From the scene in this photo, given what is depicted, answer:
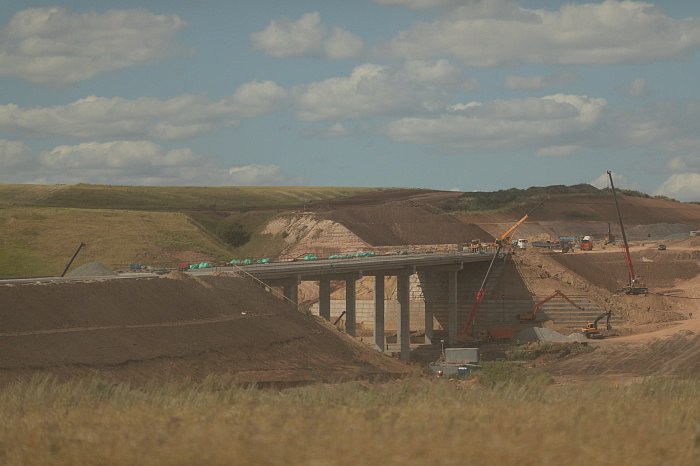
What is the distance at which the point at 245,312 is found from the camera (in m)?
64.4

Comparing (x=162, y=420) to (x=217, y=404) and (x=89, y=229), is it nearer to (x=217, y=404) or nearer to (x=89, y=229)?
(x=217, y=404)

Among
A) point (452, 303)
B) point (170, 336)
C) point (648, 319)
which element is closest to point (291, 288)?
point (170, 336)

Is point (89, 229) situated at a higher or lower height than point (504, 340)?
higher

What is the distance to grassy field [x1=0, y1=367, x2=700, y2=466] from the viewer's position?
15.6 m

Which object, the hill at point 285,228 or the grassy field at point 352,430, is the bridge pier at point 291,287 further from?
the grassy field at point 352,430

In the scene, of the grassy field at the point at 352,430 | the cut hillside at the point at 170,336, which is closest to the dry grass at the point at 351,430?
the grassy field at the point at 352,430

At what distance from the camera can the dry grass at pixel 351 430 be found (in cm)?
1556

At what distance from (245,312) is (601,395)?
42547 millimetres

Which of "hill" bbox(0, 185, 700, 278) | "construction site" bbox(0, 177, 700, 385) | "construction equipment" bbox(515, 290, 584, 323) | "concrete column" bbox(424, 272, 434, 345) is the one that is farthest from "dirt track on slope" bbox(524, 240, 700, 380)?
"hill" bbox(0, 185, 700, 278)

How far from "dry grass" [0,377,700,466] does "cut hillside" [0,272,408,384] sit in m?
24.0

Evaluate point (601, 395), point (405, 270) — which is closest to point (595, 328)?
point (405, 270)

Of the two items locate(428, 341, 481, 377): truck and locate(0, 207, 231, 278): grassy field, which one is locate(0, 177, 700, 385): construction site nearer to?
locate(428, 341, 481, 377): truck

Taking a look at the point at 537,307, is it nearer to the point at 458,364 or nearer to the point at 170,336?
the point at 458,364

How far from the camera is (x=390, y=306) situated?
4587 inches
